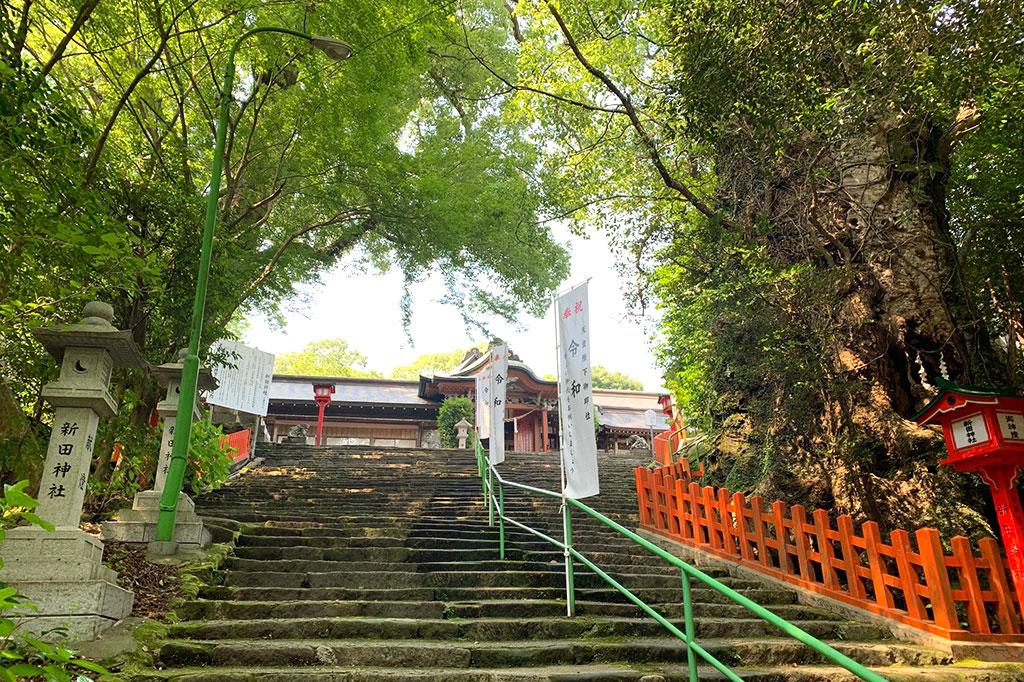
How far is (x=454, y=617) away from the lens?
16.9 ft

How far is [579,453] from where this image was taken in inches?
213

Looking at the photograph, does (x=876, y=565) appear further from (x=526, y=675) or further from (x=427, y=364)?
(x=427, y=364)

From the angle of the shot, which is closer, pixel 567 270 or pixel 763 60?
pixel 763 60

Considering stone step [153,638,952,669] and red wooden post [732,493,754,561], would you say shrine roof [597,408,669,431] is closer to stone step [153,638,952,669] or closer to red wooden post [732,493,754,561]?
red wooden post [732,493,754,561]

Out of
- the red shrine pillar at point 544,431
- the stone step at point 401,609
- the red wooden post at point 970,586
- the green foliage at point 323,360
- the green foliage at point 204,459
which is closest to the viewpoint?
the stone step at point 401,609

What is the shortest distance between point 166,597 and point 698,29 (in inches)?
292

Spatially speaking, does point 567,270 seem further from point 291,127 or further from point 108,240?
point 108,240

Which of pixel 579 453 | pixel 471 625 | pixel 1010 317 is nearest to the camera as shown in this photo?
pixel 471 625

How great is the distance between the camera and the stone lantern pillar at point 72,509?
160 inches

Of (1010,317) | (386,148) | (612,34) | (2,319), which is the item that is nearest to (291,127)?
(386,148)

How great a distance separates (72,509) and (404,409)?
20908mm

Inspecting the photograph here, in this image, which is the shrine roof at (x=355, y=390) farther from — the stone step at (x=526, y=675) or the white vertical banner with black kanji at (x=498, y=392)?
the stone step at (x=526, y=675)

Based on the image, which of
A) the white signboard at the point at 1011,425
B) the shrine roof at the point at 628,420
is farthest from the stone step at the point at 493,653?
the shrine roof at the point at 628,420

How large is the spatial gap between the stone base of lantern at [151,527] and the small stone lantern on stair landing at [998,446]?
24.4 feet
